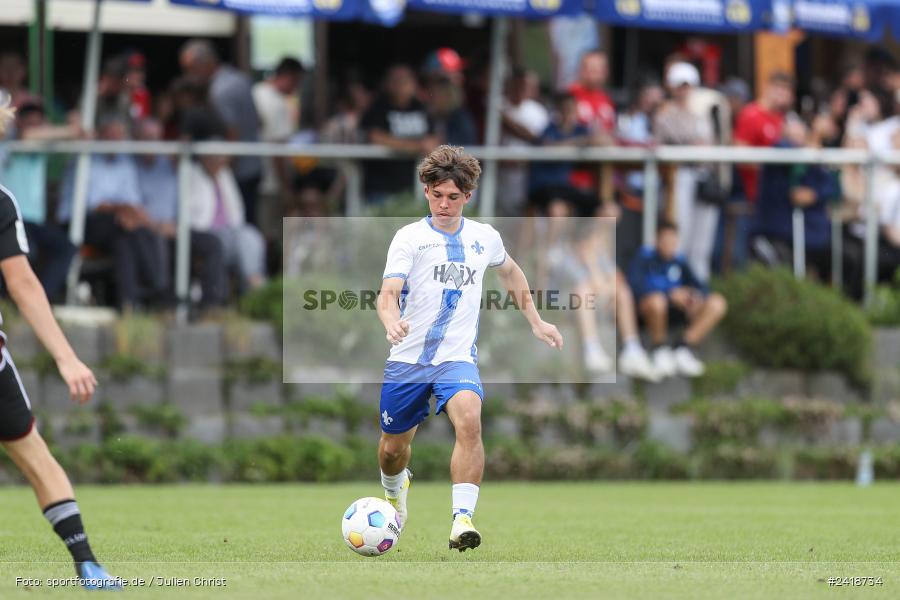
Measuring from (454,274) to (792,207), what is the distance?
32.0ft

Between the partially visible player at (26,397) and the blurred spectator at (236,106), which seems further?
the blurred spectator at (236,106)

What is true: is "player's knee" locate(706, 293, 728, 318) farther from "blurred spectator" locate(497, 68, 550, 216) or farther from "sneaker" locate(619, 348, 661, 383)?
"blurred spectator" locate(497, 68, 550, 216)

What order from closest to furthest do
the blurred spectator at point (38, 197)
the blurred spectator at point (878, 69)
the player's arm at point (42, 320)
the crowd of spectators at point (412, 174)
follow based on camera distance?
the player's arm at point (42, 320)
the blurred spectator at point (38, 197)
the crowd of spectators at point (412, 174)
the blurred spectator at point (878, 69)

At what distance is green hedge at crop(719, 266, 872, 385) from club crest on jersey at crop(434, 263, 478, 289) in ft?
29.2

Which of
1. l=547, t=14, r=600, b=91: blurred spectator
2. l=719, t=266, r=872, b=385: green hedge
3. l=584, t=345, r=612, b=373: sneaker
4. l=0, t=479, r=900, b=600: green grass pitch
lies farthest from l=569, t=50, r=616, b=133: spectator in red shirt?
l=0, t=479, r=900, b=600: green grass pitch

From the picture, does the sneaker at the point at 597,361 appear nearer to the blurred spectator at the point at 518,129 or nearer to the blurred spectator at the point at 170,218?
the blurred spectator at the point at 518,129

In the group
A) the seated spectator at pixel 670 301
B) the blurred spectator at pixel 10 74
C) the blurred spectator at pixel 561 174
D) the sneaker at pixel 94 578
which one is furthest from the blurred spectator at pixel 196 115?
the sneaker at pixel 94 578

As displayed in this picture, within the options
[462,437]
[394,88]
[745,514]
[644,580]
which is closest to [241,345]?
[394,88]

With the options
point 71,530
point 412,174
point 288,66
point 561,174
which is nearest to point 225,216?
point 288,66

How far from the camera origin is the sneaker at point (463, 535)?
9.61 metres

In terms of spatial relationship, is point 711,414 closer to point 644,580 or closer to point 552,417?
point 552,417

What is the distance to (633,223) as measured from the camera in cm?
1898

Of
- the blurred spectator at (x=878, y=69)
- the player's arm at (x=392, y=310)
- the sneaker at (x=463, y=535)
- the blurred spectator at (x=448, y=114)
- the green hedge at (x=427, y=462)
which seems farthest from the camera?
the blurred spectator at (x=878, y=69)

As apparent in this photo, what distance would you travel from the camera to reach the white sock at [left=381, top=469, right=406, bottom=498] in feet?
35.3
